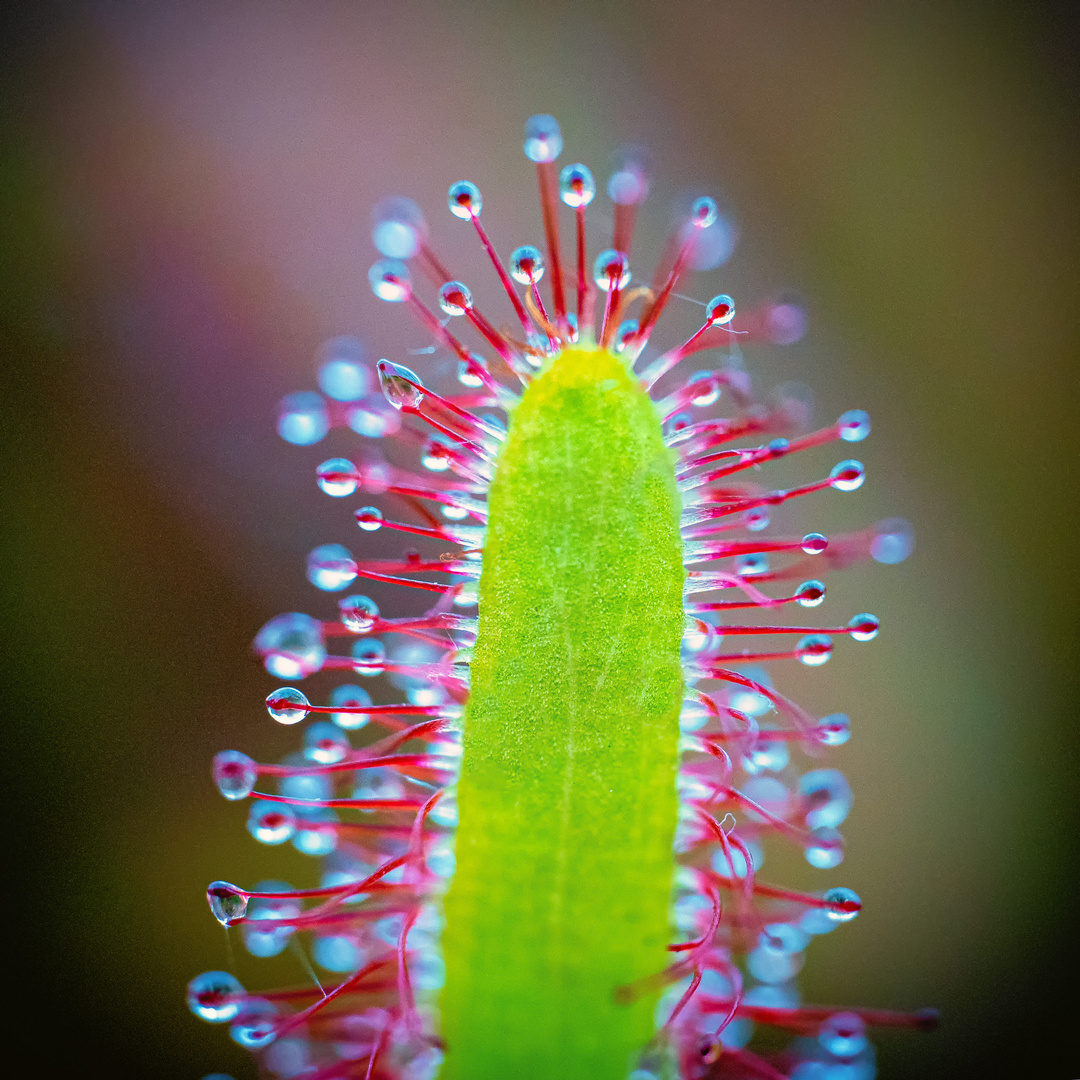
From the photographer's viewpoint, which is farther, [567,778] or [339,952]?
[339,952]

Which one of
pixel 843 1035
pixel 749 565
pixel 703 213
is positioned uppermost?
pixel 703 213

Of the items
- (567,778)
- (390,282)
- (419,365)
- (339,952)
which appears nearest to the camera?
(567,778)

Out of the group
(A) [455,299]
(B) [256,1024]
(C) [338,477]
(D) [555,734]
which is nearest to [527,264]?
(A) [455,299]

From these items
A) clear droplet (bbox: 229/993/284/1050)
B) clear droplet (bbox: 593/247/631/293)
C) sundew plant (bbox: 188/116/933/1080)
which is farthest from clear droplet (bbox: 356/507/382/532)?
clear droplet (bbox: 229/993/284/1050)

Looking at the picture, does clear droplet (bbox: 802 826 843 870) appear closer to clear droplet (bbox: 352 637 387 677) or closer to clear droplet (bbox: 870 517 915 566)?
clear droplet (bbox: 870 517 915 566)

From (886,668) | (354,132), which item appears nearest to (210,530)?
(354,132)

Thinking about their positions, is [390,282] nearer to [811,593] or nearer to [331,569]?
[331,569]

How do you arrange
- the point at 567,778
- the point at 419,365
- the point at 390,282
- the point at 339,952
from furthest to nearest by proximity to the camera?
the point at 419,365, the point at 339,952, the point at 390,282, the point at 567,778

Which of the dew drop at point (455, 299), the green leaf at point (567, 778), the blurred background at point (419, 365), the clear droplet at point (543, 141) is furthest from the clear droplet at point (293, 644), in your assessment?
the blurred background at point (419, 365)
